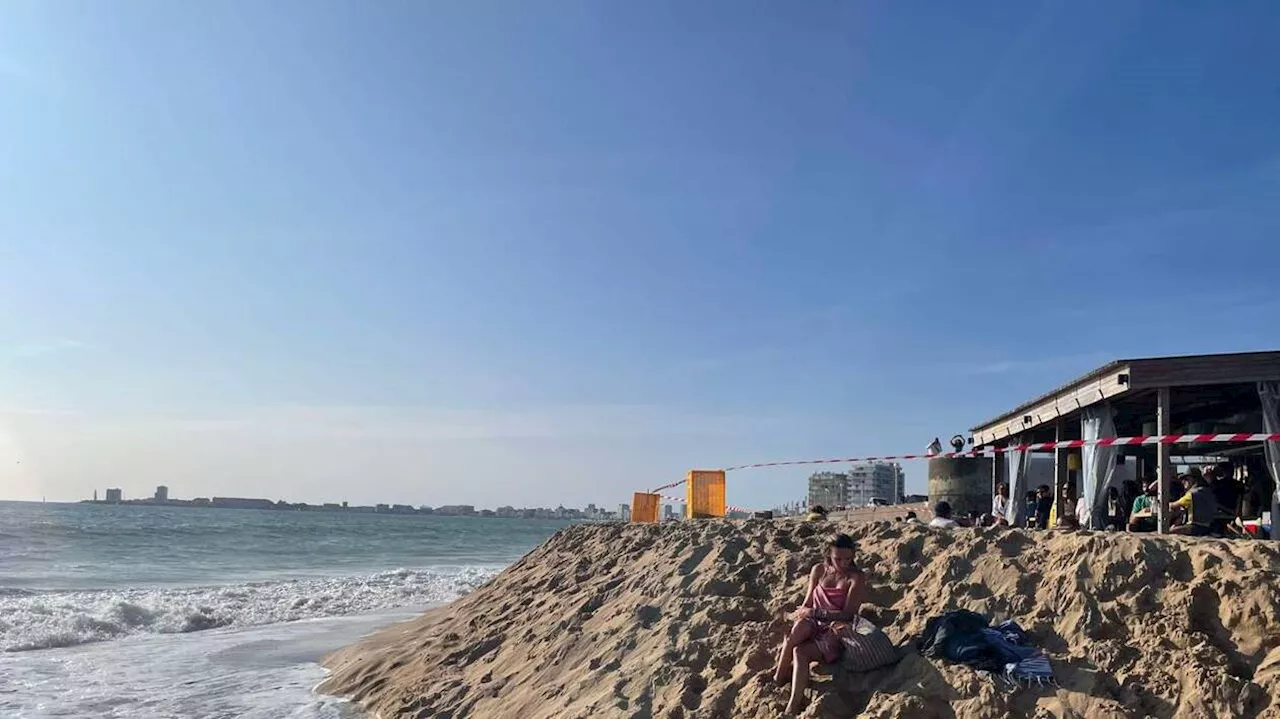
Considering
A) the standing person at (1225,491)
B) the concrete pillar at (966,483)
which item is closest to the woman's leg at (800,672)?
the standing person at (1225,491)

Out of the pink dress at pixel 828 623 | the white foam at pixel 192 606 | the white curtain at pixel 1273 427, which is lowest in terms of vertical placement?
the white foam at pixel 192 606

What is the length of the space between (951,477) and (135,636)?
581 inches

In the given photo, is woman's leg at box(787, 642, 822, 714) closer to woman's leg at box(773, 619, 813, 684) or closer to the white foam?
woman's leg at box(773, 619, 813, 684)

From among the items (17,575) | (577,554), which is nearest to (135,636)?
(577,554)

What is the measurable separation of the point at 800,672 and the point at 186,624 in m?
13.8

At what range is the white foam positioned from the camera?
49.2 ft

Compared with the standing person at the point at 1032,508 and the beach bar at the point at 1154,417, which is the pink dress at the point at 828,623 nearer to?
the beach bar at the point at 1154,417

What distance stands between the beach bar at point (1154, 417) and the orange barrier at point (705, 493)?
4203mm

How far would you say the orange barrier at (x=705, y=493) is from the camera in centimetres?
1422

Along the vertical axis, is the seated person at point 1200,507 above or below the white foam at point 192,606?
above

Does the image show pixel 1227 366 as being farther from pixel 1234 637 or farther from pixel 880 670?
pixel 880 670

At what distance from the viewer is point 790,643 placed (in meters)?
6.43

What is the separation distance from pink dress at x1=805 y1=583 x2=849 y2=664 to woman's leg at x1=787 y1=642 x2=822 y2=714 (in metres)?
0.05

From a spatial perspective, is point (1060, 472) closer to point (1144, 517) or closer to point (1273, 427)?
point (1144, 517)
